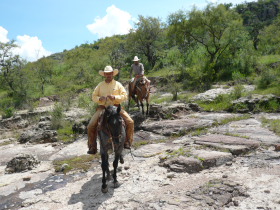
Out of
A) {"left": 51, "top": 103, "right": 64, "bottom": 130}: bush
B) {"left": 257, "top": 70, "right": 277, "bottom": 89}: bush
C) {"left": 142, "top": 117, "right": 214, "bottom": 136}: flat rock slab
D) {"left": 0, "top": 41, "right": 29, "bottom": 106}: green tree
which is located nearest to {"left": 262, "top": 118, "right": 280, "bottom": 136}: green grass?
{"left": 142, "top": 117, "right": 214, "bottom": 136}: flat rock slab

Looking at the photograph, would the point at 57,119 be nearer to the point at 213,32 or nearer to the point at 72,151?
the point at 72,151

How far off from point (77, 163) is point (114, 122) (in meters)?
3.18

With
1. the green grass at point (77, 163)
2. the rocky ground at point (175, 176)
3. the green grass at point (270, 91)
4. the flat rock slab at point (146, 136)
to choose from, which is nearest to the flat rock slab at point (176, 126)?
the rocky ground at point (175, 176)

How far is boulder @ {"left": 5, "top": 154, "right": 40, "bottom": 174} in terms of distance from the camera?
24.6 ft

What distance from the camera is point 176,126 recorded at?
9844mm

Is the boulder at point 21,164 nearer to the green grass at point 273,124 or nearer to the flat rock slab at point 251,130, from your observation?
the flat rock slab at point 251,130

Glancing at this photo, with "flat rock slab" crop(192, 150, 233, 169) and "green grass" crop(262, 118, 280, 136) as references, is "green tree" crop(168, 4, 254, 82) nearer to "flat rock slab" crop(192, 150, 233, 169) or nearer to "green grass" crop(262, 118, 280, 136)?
"green grass" crop(262, 118, 280, 136)

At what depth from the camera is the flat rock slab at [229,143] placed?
265 inches

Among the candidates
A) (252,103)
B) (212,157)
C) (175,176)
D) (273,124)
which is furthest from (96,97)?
(252,103)

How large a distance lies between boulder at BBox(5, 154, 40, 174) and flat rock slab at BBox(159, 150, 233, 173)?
4023mm

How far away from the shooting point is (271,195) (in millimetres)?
4488

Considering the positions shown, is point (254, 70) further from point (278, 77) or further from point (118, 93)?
point (118, 93)

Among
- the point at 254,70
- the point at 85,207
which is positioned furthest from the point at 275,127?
the point at 254,70

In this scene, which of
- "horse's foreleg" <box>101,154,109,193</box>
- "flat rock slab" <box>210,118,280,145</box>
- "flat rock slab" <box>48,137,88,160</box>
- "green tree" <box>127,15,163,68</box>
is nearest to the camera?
"horse's foreleg" <box>101,154,109,193</box>
